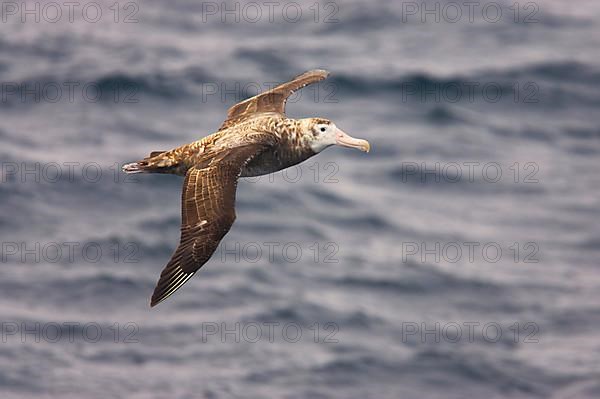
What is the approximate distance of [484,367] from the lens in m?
24.5

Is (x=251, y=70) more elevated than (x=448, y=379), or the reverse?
(x=251, y=70)

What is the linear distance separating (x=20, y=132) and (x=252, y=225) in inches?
226

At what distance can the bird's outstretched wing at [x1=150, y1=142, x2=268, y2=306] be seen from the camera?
11.9 meters

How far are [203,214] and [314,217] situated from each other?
49.3ft

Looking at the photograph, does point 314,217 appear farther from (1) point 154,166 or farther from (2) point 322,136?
(1) point 154,166

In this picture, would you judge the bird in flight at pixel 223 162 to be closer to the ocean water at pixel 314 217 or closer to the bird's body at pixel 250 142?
the bird's body at pixel 250 142

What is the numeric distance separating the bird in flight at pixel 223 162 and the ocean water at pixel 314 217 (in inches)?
408

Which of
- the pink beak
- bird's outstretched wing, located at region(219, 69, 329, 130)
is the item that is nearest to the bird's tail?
bird's outstretched wing, located at region(219, 69, 329, 130)

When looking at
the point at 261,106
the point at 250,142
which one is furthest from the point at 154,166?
the point at 261,106

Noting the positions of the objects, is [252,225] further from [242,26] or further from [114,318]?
[242,26]

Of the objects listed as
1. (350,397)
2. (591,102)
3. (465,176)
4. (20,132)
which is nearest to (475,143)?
(465,176)

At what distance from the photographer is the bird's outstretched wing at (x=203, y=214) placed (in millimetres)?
11859

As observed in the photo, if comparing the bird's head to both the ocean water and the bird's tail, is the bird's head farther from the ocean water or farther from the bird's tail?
the ocean water

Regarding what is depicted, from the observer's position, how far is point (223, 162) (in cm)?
1258
